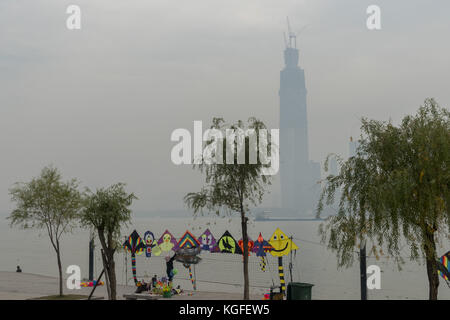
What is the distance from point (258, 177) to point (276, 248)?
341 cm

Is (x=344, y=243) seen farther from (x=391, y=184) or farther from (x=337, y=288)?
(x=337, y=288)

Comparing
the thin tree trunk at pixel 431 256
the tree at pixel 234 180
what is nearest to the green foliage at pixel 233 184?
the tree at pixel 234 180

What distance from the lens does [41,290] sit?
82.3 ft

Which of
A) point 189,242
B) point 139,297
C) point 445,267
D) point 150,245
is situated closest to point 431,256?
point 445,267

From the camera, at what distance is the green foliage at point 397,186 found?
13172 mm

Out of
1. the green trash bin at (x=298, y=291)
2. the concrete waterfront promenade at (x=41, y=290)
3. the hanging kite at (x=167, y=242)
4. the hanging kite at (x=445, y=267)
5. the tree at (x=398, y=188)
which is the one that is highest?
the tree at (x=398, y=188)

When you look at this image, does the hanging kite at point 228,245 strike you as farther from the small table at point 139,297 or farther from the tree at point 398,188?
the tree at point 398,188

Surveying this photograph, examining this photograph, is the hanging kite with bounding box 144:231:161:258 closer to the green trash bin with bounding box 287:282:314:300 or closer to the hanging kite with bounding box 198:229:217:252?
the hanging kite with bounding box 198:229:217:252

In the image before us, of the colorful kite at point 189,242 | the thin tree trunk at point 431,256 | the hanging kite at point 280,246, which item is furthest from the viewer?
the colorful kite at point 189,242

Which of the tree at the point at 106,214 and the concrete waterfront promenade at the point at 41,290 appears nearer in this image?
the tree at the point at 106,214

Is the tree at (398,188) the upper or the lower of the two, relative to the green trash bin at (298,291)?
upper
